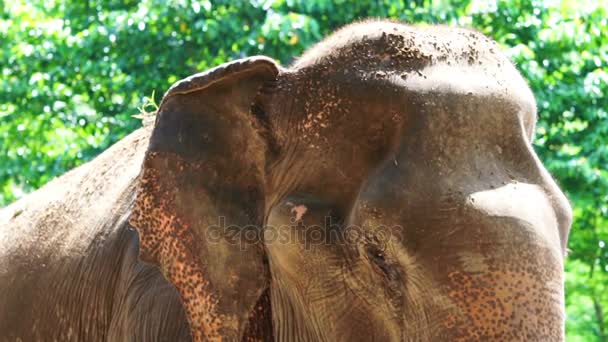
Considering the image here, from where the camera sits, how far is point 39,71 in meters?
9.13

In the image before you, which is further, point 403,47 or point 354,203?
point 403,47

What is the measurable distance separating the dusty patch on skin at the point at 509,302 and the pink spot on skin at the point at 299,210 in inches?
19.3

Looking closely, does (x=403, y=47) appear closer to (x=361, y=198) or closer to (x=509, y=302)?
(x=361, y=198)

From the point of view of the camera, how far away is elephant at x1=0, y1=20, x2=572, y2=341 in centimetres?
232

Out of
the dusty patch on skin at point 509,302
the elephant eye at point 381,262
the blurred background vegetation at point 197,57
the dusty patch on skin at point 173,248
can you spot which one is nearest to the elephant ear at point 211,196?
the dusty patch on skin at point 173,248

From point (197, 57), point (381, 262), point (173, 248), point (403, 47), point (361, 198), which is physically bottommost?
point (197, 57)

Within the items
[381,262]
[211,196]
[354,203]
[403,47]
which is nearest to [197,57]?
[211,196]

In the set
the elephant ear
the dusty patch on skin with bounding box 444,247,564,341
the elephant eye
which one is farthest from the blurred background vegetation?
the dusty patch on skin with bounding box 444,247,564,341

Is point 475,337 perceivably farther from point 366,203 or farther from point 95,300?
point 95,300

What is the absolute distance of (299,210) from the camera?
2.68 m

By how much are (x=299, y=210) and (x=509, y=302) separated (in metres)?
0.63

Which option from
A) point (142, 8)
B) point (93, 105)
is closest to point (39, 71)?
point (93, 105)

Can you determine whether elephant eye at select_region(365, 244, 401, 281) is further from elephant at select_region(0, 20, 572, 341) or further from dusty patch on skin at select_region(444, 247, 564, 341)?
dusty patch on skin at select_region(444, 247, 564, 341)

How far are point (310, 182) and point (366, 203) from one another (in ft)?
0.86
